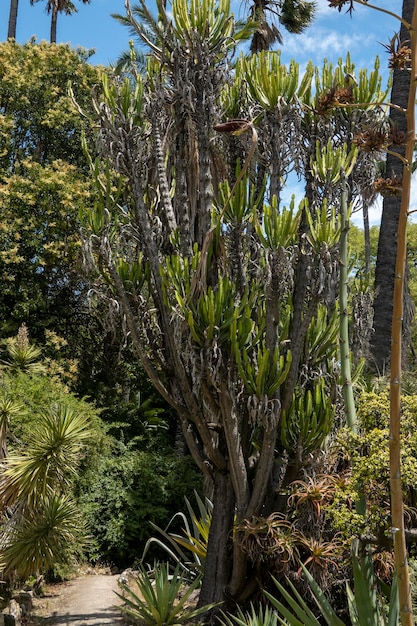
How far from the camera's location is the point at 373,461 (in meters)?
4.88

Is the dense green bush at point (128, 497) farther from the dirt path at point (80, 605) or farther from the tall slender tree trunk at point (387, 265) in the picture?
the tall slender tree trunk at point (387, 265)

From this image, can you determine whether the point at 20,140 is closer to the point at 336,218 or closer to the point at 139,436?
the point at 139,436

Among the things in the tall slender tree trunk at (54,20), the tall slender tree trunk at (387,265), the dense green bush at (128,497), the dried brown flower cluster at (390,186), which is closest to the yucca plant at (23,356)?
the dense green bush at (128,497)

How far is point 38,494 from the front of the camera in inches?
300

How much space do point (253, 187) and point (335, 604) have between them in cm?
504

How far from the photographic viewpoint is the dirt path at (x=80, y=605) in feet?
26.7

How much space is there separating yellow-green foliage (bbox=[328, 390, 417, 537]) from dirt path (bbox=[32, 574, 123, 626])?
4052mm

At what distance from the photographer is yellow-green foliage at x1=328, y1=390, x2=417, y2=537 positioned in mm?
4934

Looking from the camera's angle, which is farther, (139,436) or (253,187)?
(139,436)

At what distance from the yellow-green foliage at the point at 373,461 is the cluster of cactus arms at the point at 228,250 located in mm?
1553

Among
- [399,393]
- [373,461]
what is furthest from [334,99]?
[373,461]

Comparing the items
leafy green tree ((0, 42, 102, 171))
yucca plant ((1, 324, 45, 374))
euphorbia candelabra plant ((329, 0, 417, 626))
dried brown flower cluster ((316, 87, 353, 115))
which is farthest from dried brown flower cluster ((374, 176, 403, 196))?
leafy green tree ((0, 42, 102, 171))

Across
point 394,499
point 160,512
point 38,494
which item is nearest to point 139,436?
point 160,512

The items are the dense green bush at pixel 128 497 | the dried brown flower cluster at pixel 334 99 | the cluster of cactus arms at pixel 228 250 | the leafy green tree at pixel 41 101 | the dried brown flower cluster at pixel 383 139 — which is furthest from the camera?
the leafy green tree at pixel 41 101
